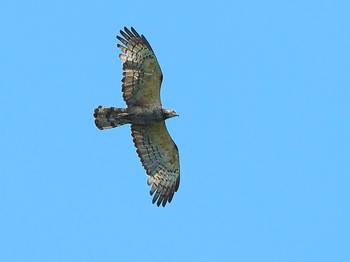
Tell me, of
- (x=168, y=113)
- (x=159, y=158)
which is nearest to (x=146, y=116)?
(x=168, y=113)

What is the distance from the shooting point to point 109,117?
35.9 m

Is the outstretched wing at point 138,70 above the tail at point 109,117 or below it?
above

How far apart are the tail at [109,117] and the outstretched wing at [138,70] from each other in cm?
35

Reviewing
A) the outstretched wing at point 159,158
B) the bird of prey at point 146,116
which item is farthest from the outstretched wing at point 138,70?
the outstretched wing at point 159,158

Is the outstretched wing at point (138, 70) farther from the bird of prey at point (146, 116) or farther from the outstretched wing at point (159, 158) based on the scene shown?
the outstretched wing at point (159, 158)

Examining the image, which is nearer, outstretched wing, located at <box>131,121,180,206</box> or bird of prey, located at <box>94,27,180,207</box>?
bird of prey, located at <box>94,27,180,207</box>

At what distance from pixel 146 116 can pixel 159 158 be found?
1.61 meters

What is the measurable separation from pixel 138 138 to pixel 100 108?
4.85ft

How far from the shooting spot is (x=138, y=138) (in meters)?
36.6

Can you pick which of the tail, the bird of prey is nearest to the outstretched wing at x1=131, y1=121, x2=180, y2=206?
the bird of prey

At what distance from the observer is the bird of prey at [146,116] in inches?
1395

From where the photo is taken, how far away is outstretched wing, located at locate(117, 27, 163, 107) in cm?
3534

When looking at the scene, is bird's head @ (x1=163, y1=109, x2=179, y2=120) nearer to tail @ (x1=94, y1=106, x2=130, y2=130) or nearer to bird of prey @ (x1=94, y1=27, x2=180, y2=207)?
bird of prey @ (x1=94, y1=27, x2=180, y2=207)

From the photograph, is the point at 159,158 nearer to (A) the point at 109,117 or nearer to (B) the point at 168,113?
(B) the point at 168,113
